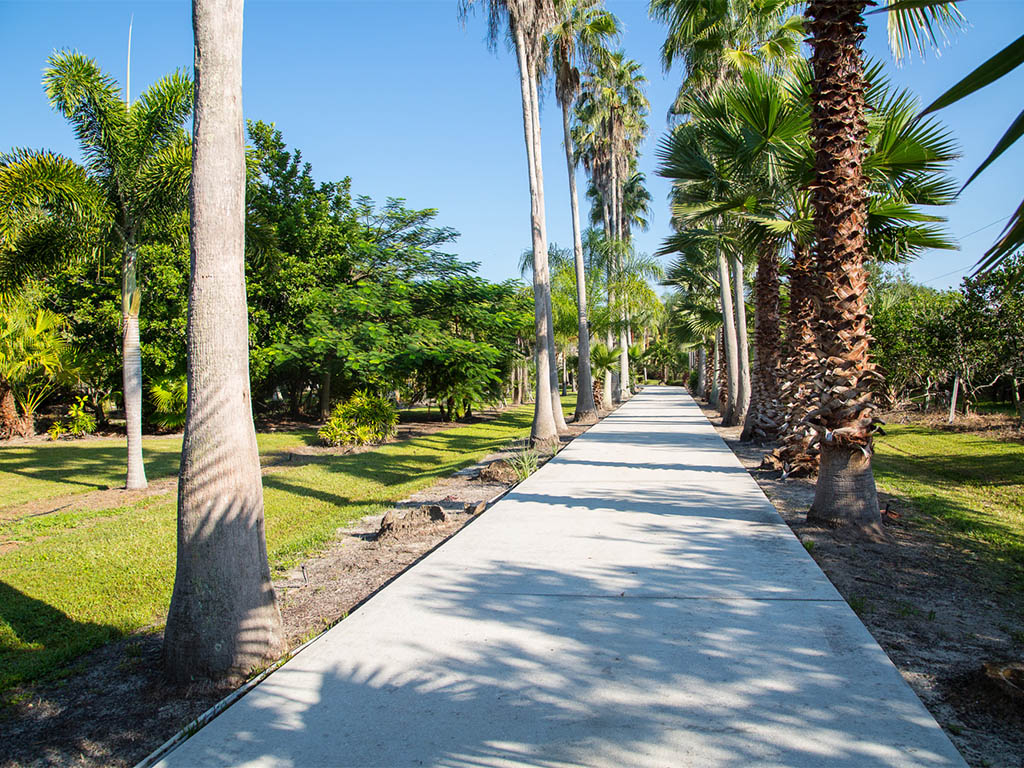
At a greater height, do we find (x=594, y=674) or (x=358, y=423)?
(x=358, y=423)

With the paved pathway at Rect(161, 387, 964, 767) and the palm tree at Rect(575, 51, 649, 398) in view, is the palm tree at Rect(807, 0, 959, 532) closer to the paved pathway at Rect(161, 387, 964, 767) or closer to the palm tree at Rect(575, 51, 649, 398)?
the paved pathway at Rect(161, 387, 964, 767)

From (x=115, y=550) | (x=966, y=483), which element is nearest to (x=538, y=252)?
(x=966, y=483)

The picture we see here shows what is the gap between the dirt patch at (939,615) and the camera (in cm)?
291

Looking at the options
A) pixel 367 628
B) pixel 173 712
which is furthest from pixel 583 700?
pixel 173 712

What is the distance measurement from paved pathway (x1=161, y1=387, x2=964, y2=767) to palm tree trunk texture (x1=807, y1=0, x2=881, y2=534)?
1.13 m

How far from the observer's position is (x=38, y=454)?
51.3ft

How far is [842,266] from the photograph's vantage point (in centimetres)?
636

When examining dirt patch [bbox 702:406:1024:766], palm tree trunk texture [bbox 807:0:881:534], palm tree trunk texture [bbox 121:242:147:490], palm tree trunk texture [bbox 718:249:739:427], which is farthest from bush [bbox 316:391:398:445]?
palm tree trunk texture [bbox 807:0:881:534]

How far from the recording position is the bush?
16.9 metres

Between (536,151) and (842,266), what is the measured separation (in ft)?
34.7

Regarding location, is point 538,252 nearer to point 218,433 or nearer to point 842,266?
point 842,266

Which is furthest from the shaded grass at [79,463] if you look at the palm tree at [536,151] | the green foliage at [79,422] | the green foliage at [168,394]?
the palm tree at [536,151]

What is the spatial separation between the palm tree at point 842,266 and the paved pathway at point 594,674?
1129 mm

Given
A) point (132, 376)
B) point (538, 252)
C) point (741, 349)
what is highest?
point (538, 252)
